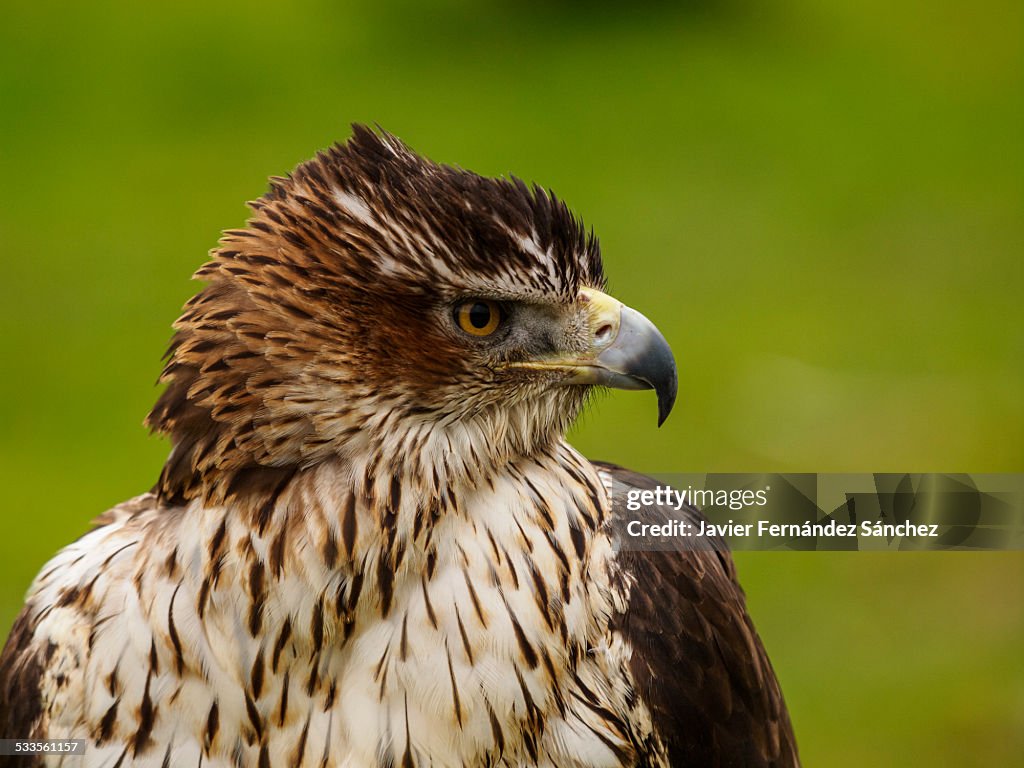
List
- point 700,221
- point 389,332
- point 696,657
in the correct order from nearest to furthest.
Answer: point 389,332 < point 696,657 < point 700,221

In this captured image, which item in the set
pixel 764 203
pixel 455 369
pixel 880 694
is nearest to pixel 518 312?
pixel 455 369

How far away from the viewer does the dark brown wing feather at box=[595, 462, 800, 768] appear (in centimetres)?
241

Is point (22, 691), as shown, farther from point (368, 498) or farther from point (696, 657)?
point (696, 657)

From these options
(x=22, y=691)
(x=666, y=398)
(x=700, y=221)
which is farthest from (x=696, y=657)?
(x=700, y=221)

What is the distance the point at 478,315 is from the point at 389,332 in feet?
0.52

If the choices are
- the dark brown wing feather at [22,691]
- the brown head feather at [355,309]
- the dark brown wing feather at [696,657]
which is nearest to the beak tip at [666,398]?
the brown head feather at [355,309]

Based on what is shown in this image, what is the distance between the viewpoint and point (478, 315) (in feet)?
7.16

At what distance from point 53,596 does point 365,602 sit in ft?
2.18

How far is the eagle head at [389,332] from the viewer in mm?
2115

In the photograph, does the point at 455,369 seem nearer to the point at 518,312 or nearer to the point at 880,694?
the point at 518,312

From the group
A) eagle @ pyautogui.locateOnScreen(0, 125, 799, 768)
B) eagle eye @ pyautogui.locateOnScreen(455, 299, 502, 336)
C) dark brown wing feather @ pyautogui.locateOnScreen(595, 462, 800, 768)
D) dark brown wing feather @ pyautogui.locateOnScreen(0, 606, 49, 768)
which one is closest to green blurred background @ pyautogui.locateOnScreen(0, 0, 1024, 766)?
dark brown wing feather @ pyautogui.locateOnScreen(595, 462, 800, 768)

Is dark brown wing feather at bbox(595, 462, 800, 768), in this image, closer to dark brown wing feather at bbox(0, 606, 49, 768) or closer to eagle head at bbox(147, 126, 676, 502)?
eagle head at bbox(147, 126, 676, 502)

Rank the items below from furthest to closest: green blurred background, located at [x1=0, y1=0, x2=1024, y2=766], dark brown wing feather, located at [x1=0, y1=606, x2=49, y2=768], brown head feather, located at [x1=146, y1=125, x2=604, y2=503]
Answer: green blurred background, located at [x1=0, y1=0, x2=1024, y2=766] → dark brown wing feather, located at [x1=0, y1=606, x2=49, y2=768] → brown head feather, located at [x1=146, y1=125, x2=604, y2=503]

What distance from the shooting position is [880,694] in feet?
17.3
